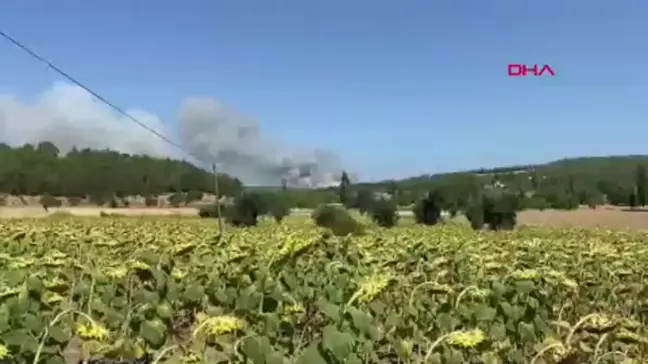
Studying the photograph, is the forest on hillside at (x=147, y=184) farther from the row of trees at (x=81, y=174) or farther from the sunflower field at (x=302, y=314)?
the sunflower field at (x=302, y=314)

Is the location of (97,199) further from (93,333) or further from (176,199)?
(93,333)

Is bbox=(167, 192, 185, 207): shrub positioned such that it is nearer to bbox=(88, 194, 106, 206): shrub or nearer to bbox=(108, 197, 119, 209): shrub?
bbox=(108, 197, 119, 209): shrub

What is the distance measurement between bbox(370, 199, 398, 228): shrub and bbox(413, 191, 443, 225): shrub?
116 inches

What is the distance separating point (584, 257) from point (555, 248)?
2.90 metres

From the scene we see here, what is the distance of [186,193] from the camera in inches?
2815

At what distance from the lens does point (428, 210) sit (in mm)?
52562

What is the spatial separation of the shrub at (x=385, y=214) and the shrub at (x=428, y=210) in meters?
2.93

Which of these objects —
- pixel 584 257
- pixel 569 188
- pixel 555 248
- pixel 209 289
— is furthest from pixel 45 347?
pixel 569 188

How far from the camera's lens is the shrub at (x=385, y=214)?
47969 millimetres

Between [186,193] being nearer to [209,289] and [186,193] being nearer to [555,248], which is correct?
[555,248]

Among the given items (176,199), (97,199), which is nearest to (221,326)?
(176,199)

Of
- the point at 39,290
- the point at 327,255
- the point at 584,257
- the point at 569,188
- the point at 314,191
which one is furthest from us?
the point at 569,188

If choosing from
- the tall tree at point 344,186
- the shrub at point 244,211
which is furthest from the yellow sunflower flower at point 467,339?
the tall tree at point 344,186

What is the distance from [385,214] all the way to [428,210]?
4.88m
